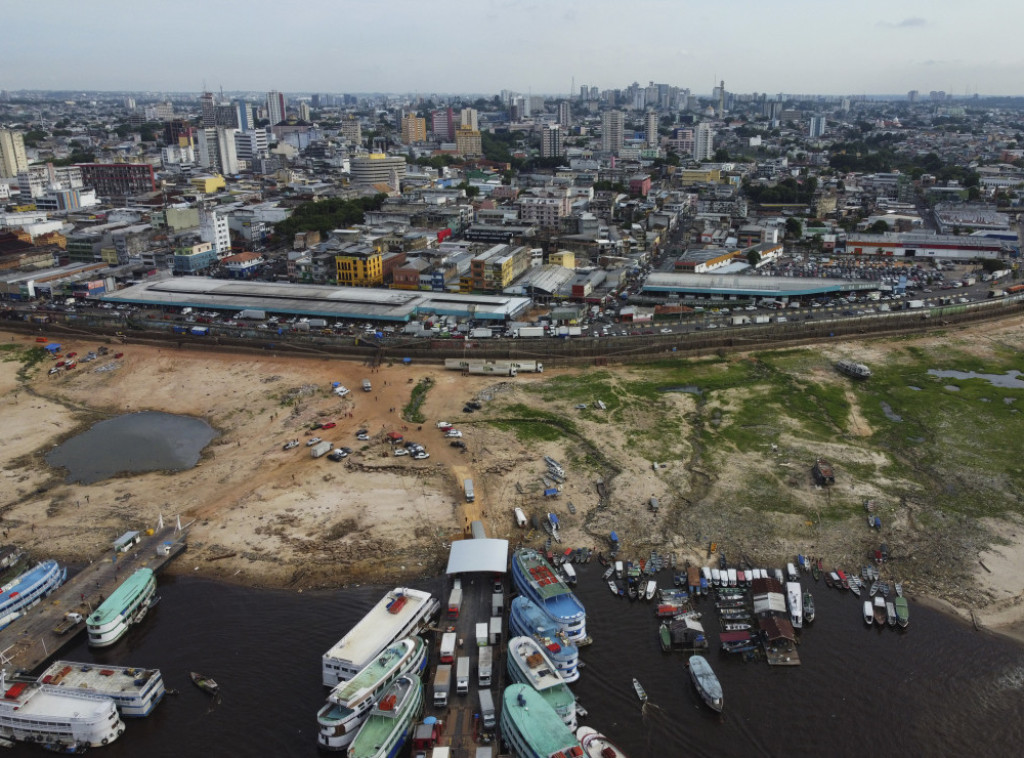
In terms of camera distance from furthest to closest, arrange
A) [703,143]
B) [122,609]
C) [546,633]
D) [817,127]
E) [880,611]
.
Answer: [817,127] < [703,143] < [880,611] < [122,609] < [546,633]

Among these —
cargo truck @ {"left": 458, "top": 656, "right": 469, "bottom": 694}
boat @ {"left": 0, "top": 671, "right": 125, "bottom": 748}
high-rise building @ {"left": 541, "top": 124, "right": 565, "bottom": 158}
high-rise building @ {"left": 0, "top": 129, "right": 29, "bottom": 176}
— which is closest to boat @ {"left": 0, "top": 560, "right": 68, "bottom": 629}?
boat @ {"left": 0, "top": 671, "right": 125, "bottom": 748}

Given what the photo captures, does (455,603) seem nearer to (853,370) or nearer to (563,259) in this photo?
(853,370)

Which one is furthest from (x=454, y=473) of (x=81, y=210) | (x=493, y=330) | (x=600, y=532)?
(x=81, y=210)

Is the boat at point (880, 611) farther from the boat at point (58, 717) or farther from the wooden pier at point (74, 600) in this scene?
the wooden pier at point (74, 600)

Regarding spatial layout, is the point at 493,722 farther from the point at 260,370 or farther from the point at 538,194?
the point at 538,194

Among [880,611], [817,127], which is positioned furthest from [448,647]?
[817,127]

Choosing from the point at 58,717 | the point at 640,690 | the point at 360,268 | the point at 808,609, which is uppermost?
the point at 360,268

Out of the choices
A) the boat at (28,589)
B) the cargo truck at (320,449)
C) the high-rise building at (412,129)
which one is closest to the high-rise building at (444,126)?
the high-rise building at (412,129)

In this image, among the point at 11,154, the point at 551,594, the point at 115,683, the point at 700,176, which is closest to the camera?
the point at 115,683
